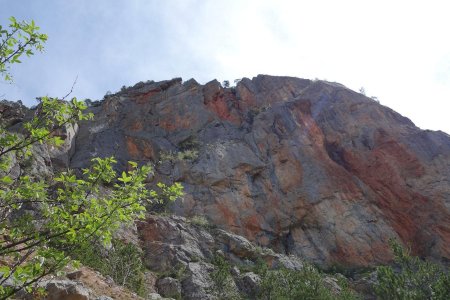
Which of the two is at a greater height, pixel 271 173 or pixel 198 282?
pixel 271 173

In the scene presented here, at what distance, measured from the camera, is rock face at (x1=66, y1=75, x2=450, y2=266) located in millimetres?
41938

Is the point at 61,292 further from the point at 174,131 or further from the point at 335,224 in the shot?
the point at 174,131

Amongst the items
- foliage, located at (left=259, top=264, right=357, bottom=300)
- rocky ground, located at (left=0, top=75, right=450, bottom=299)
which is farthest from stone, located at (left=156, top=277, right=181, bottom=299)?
foliage, located at (left=259, top=264, right=357, bottom=300)

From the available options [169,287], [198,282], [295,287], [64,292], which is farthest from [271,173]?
[64,292]

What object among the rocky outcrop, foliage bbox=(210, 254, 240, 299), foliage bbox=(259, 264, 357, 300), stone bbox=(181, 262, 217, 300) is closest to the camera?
foliage bbox=(259, 264, 357, 300)

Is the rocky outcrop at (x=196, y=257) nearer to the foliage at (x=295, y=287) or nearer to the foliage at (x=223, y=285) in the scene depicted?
the foliage at (x=223, y=285)

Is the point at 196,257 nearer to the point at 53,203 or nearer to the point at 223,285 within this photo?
the point at 223,285

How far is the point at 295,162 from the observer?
A: 47375 millimetres

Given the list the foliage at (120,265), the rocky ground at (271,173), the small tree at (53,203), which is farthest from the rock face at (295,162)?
the small tree at (53,203)

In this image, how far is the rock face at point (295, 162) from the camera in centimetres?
4194

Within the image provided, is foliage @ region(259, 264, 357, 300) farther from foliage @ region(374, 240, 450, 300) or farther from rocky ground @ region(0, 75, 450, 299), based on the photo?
foliage @ region(374, 240, 450, 300)

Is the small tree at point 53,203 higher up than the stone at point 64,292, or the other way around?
the small tree at point 53,203

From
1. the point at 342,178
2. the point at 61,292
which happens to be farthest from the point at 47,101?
the point at 342,178

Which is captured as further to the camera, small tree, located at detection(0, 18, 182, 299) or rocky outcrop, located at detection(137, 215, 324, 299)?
rocky outcrop, located at detection(137, 215, 324, 299)
